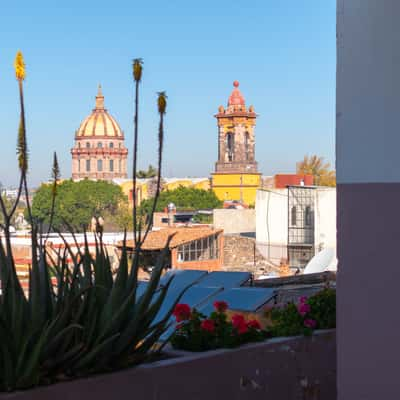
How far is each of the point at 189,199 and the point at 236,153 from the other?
662 centimetres

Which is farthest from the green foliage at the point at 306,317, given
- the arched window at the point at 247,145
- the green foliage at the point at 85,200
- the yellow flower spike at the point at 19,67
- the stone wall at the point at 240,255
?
the arched window at the point at 247,145

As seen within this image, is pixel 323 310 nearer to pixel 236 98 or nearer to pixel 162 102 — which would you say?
pixel 162 102

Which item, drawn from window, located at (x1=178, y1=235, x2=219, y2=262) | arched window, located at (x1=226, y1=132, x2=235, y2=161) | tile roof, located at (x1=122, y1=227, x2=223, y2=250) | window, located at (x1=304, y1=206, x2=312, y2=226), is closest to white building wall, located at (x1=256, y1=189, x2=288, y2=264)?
window, located at (x1=304, y1=206, x2=312, y2=226)

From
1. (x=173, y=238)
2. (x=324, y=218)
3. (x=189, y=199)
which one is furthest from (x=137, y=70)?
(x=189, y=199)

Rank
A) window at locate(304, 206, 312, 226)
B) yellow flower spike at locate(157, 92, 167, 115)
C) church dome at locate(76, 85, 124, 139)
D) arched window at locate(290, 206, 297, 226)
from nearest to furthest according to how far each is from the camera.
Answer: yellow flower spike at locate(157, 92, 167, 115), window at locate(304, 206, 312, 226), arched window at locate(290, 206, 297, 226), church dome at locate(76, 85, 124, 139)

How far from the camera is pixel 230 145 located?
7562 centimetres

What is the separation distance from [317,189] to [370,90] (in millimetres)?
30534

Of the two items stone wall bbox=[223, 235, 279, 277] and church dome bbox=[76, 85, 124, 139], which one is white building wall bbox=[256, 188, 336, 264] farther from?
church dome bbox=[76, 85, 124, 139]

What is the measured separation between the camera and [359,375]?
9.71 feet

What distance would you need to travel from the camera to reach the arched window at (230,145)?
74.4 metres

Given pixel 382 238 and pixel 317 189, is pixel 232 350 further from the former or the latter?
pixel 317 189

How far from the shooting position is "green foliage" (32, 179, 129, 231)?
7056 cm

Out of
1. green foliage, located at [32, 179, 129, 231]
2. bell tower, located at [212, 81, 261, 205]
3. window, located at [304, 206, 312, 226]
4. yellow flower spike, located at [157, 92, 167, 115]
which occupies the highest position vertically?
bell tower, located at [212, 81, 261, 205]

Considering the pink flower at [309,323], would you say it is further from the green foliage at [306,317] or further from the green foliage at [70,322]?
the green foliage at [70,322]
